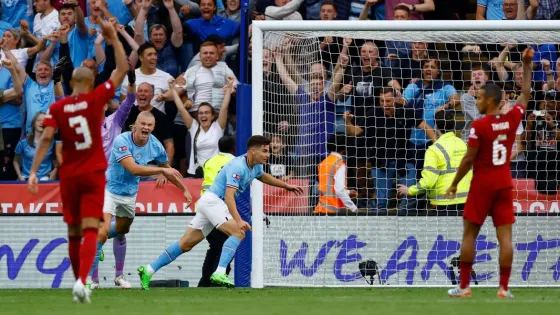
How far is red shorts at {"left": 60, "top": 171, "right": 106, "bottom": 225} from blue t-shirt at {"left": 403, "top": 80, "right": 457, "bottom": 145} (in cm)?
628

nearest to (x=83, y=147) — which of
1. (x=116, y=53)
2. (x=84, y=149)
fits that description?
(x=84, y=149)

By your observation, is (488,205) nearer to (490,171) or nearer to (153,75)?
(490,171)

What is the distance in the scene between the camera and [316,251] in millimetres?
Answer: 15641

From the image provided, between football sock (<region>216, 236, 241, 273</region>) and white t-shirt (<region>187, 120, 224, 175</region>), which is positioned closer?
football sock (<region>216, 236, 241, 273</region>)

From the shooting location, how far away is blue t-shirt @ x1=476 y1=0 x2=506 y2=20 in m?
18.2

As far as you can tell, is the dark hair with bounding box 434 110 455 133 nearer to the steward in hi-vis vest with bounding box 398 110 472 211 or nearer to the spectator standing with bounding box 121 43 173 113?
the steward in hi-vis vest with bounding box 398 110 472 211

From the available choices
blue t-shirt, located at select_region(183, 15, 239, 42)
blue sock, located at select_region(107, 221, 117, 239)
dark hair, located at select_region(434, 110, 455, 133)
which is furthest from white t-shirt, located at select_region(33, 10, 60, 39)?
dark hair, located at select_region(434, 110, 455, 133)

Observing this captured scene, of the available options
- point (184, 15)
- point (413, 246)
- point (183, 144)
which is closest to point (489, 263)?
point (413, 246)

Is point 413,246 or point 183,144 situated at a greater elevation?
point 183,144

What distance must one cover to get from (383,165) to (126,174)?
3.69 metres

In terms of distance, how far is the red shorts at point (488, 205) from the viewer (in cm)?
1115

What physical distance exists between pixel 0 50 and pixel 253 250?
21.7ft

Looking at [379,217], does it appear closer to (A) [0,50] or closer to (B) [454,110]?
(B) [454,110]

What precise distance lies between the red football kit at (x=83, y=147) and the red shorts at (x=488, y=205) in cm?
360
